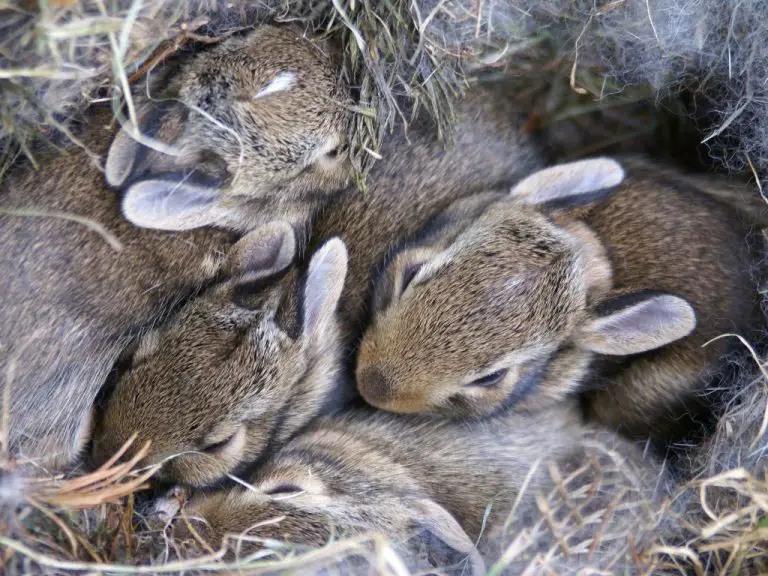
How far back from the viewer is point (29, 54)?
2.77m

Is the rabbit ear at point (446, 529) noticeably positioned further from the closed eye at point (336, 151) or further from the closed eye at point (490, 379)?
the closed eye at point (336, 151)

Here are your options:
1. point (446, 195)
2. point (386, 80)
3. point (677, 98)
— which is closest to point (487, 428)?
point (446, 195)

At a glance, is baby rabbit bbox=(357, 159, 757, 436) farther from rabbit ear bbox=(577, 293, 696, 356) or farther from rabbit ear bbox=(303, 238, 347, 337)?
rabbit ear bbox=(303, 238, 347, 337)

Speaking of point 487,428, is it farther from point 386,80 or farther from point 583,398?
point 386,80

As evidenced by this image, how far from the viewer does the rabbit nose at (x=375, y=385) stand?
301 cm

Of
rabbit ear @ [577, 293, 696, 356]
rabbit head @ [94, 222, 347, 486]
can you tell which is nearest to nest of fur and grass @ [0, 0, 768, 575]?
rabbit head @ [94, 222, 347, 486]

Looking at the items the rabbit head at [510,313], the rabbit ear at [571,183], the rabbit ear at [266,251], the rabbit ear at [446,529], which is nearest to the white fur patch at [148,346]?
the rabbit ear at [266,251]

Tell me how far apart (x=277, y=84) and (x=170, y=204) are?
627mm

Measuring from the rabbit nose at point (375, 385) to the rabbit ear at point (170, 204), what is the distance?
92 centimetres

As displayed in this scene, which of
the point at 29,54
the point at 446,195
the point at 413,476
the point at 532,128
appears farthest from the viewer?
the point at 532,128

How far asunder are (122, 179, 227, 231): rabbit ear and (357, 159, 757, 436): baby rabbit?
0.78 meters

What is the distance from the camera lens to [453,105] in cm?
354

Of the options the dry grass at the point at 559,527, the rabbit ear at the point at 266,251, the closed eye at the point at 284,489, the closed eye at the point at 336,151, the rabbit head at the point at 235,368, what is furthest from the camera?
the closed eye at the point at 336,151

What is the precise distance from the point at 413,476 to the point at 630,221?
4.66 feet
